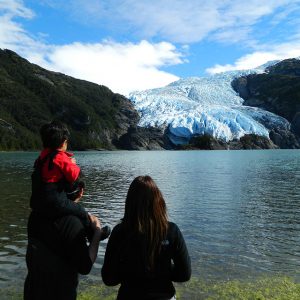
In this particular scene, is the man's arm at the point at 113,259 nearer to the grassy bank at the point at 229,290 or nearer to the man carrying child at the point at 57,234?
the man carrying child at the point at 57,234

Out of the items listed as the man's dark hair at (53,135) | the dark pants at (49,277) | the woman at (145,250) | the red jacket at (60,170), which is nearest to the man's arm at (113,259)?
the woman at (145,250)

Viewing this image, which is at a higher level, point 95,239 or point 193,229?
point 95,239

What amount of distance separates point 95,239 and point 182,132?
579 ft

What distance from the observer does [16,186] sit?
33500mm

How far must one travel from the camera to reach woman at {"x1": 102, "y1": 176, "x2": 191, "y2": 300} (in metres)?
4.10

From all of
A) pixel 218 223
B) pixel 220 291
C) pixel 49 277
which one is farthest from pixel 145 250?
pixel 218 223

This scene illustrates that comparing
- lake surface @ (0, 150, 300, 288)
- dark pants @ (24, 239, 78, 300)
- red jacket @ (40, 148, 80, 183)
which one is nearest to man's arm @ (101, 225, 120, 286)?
dark pants @ (24, 239, 78, 300)

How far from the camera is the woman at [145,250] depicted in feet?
13.4

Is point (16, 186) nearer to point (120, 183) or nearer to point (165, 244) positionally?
point (120, 183)

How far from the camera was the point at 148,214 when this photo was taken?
161 inches

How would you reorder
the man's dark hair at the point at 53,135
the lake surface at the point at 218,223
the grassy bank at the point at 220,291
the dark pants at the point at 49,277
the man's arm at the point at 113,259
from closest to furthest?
the man's arm at the point at 113,259 < the dark pants at the point at 49,277 < the man's dark hair at the point at 53,135 < the grassy bank at the point at 220,291 < the lake surface at the point at 218,223

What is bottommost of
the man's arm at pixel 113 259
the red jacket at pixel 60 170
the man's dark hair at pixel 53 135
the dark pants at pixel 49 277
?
the dark pants at pixel 49 277

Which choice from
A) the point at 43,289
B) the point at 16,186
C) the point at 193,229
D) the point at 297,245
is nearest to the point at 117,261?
the point at 43,289

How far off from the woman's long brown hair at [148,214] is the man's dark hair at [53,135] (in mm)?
1146
